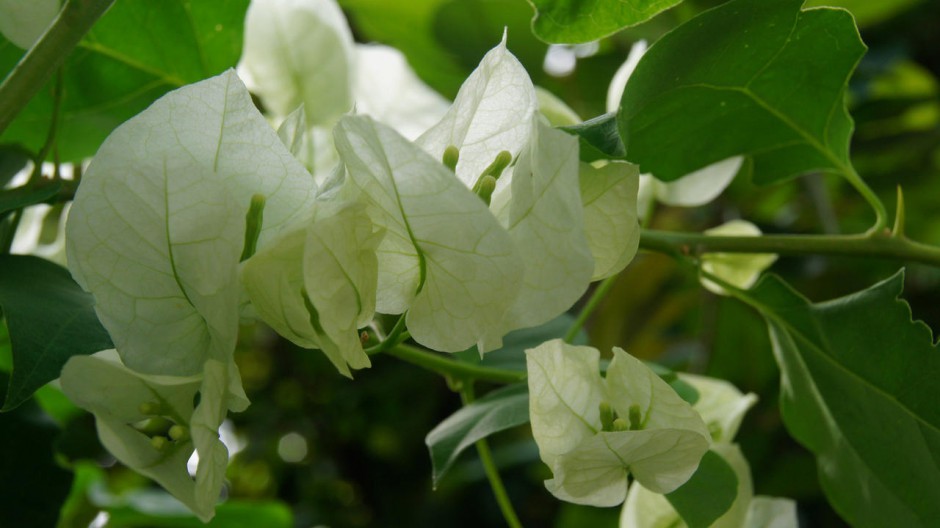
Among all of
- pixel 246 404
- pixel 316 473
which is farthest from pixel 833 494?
pixel 316 473

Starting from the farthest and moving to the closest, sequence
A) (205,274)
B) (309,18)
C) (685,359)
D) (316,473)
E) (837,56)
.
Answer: (316,473), (685,359), (309,18), (837,56), (205,274)

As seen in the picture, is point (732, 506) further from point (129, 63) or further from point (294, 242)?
point (129, 63)

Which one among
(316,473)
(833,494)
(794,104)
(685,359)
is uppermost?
(794,104)

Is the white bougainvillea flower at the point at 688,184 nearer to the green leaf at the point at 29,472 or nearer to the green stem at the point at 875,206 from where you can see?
the green stem at the point at 875,206

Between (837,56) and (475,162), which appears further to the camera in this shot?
(837,56)

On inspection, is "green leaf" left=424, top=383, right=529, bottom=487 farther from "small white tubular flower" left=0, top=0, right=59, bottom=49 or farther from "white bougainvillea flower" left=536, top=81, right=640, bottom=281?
"small white tubular flower" left=0, top=0, right=59, bottom=49

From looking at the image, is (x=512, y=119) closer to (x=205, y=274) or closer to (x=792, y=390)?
(x=205, y=274)

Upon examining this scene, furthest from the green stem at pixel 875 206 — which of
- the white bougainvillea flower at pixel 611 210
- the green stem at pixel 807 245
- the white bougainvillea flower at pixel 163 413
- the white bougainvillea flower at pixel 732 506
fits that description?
the white bougainvillea flower at pixel 163 413

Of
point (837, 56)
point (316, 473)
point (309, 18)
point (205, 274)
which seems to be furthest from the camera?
point (316, 473)
